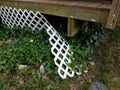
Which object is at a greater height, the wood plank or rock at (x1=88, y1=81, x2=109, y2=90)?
the wood plank

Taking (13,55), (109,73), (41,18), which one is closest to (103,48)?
(109,73)

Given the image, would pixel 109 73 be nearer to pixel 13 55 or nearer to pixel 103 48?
pixel 103 48

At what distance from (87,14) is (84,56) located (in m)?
0.82

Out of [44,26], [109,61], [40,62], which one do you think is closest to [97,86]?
[109,61]

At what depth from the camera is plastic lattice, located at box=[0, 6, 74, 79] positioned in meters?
2.96

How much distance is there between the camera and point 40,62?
10.0 ft

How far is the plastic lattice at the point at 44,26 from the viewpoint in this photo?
2.96 metres

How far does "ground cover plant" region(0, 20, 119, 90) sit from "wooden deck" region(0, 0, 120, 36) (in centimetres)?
47

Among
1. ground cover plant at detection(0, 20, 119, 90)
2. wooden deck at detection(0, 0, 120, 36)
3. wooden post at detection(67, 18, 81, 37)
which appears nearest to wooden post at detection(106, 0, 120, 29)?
wooden deck at detection(0, 0, 120, 36)

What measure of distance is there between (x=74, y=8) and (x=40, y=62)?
931 mm

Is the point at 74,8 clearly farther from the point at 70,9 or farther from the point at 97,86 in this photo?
the point at 97,86

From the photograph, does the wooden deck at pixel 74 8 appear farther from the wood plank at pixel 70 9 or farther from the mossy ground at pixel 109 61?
the mossy ground at pixel 109 61

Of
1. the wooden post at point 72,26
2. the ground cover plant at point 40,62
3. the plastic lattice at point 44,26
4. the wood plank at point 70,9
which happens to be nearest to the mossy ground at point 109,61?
the ground cover plant at point 40,62

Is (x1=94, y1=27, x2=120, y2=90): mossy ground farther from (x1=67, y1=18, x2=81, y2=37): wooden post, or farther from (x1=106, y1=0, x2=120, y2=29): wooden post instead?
(x1=106, y1=0, x2=120, y2=29): wooden post
